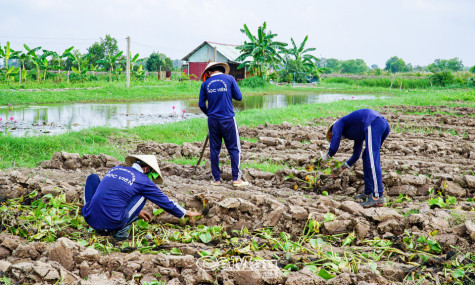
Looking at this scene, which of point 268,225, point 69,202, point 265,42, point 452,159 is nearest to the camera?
point 268,225

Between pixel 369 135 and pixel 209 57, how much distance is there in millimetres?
33041

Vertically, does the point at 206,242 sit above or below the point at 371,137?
below

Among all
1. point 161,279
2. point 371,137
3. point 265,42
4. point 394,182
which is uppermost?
point 265,42

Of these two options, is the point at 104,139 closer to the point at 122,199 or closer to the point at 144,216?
Result: the point at 144,216

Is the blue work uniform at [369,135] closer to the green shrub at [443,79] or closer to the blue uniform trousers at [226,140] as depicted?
the blue uniform trousers at [226,140]

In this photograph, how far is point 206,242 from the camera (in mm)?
4113

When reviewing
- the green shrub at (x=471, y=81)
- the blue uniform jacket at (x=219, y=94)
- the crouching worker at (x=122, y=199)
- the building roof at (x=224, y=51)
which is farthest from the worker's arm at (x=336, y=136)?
the green shrub at (x=471, y=81)

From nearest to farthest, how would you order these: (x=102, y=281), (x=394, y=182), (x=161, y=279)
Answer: (x=102, y=281)
(x=161, y=279)
(x=394, y=182)

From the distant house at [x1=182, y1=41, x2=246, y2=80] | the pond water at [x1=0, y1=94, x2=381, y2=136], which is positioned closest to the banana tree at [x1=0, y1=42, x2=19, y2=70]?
the pond water at [x1=0, y1=94, x2=381, y2=136]

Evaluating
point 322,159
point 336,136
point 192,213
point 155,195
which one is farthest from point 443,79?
point 155,195

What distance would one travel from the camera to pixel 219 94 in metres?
5.93

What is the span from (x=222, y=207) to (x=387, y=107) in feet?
42.9

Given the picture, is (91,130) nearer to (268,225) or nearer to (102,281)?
(268,225)

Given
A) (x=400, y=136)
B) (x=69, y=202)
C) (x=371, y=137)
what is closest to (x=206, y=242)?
(x=69, y=202)
